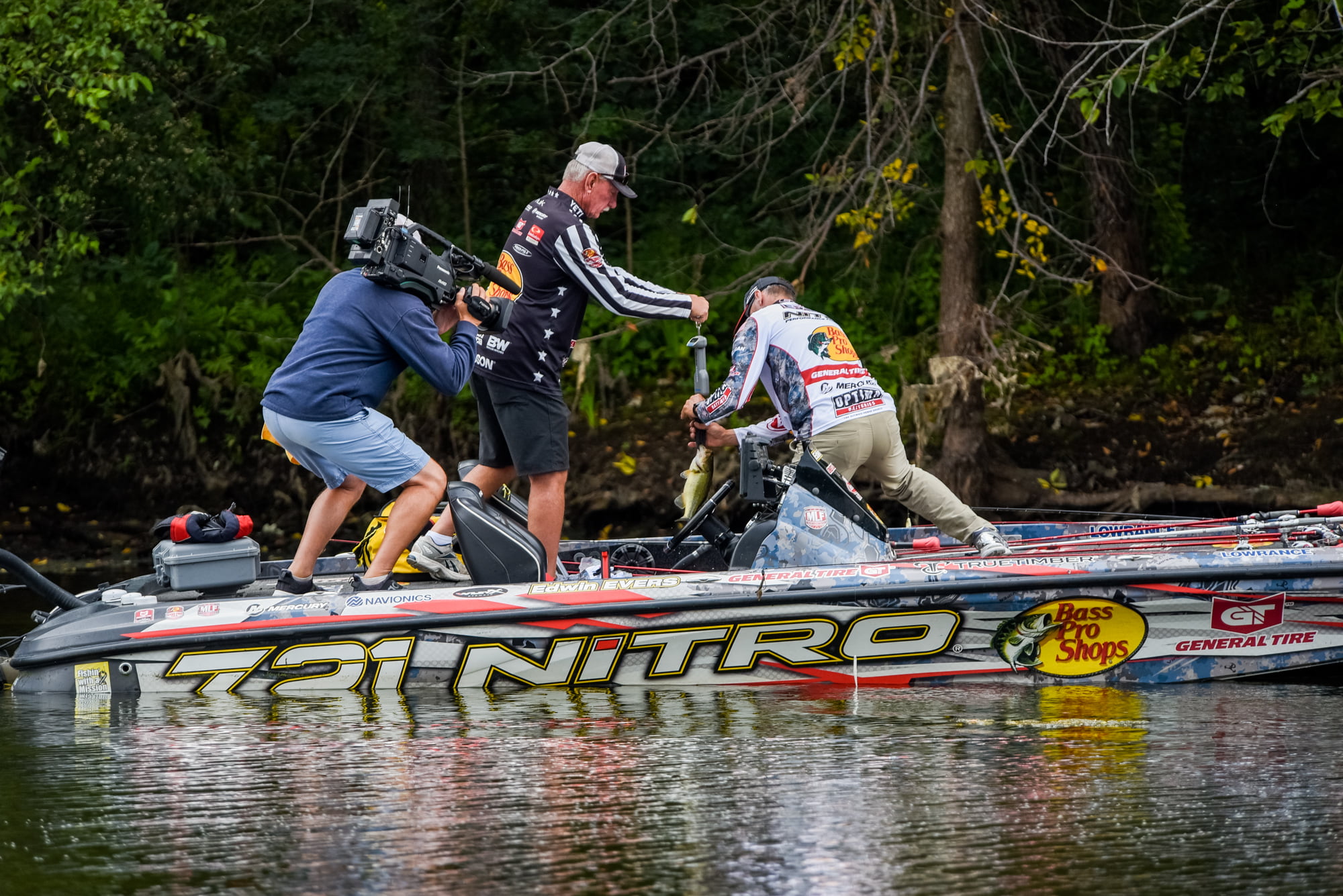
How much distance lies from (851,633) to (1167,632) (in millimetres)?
1246

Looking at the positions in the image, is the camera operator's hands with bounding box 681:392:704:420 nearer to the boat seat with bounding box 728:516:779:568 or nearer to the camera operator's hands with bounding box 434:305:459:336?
the boat seat with bounding box 728:516:779:568

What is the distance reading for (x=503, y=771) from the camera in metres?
5.25

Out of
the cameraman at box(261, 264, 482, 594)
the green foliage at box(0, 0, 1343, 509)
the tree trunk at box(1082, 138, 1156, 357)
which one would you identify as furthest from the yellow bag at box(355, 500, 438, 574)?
the tree trunk at box(1082, 138, 1156, 357)

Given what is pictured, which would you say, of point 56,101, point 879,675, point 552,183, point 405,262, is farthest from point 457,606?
point 552,183

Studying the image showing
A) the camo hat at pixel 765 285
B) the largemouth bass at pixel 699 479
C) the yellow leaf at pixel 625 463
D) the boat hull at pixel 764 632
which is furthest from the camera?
the yellow leaf at pixel 625 463

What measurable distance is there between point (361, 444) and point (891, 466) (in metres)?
2.36

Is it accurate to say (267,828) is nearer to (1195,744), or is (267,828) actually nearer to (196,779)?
(196,779)

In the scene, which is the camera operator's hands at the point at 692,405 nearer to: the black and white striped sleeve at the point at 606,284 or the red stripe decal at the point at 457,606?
the black and white striped sleeve at the point at 606,284

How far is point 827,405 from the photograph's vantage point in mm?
7098

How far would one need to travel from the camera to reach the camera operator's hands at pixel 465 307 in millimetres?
6461

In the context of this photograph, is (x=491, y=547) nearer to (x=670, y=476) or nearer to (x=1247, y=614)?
(x=1247, y=614)

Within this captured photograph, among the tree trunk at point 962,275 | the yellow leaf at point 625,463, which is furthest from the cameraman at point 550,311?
the yellow leaf at point 625,463

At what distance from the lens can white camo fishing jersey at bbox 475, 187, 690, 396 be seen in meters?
6.92

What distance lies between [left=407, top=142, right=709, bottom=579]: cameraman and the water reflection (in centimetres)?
99
